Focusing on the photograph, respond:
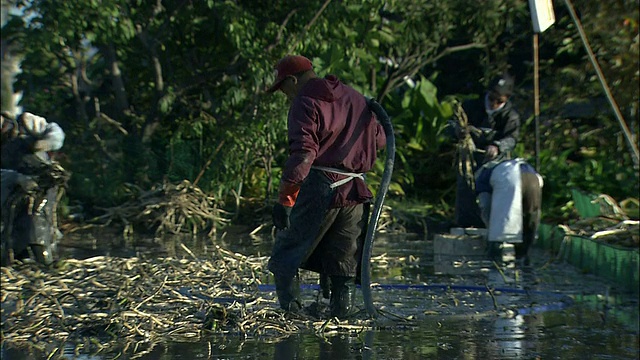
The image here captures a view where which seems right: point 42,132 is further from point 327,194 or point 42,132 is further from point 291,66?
point 327,194

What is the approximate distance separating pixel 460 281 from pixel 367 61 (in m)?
7.03

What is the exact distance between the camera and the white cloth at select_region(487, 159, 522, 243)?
12.3 metres

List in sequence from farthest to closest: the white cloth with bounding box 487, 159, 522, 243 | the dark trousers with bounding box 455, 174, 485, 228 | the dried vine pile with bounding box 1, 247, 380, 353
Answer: the dark trousers with bounding box 455, 174, 485, 228, the white cloth with bounding box 487, 159, 522, 243, the dried vine pile with bounding box 1, 247, 380, 353

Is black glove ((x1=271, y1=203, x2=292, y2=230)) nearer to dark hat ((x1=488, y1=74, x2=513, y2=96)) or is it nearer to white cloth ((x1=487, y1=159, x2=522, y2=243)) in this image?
white cloth ((x1=487, y1=159, x2=522, y2=243))

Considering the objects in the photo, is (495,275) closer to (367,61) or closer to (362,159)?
(362,159)

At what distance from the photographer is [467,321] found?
26.7 ft

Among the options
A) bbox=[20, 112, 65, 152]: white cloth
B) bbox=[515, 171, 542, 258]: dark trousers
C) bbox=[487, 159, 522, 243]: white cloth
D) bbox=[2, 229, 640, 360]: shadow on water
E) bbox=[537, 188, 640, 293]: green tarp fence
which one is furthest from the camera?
bbox=[515, 171, 542, 258]: dark trousers

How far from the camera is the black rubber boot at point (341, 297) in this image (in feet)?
26.0

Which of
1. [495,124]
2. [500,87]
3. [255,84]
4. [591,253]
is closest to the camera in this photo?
[591,253]

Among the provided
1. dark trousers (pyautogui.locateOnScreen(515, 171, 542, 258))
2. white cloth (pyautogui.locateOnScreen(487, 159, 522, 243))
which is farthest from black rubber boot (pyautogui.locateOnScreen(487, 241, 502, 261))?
dark trousers (pyautogui.locateOnScreen(515, 171, 542, 258))

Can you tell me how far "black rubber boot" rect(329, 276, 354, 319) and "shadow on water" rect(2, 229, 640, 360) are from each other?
0.30m

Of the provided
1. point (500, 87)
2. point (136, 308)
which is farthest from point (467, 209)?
point (136, 308)

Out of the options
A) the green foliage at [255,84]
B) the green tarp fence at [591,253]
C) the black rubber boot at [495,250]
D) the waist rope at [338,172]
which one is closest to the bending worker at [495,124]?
the black rubber boot at [495,250]

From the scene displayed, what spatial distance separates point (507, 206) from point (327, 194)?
4.92m
